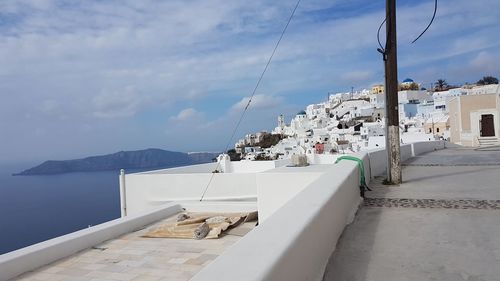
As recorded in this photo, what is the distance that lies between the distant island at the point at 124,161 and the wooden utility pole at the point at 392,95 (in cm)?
6333

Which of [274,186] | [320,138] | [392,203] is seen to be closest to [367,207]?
[392,203]

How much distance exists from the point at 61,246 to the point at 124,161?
97717 millimetres

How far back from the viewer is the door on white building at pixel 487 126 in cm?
3147

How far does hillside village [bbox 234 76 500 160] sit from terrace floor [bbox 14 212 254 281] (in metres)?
6.50

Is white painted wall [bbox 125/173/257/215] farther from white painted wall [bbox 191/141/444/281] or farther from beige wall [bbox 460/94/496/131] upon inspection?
beige wall [bbox 460/94/496/131]

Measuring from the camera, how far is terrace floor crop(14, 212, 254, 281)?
6570 mm

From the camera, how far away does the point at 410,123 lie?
177 feet

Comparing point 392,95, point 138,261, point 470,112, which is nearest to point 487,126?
point 470,112

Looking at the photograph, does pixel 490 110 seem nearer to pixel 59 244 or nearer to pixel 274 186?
A: pixel 274 186

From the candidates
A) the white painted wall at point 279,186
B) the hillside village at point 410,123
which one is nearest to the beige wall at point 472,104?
the hillside village at point 410,123

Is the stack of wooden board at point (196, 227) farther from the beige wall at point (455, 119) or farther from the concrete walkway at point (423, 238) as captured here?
the beige wall at point (455, 119)

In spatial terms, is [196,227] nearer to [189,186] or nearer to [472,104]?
[189,186]

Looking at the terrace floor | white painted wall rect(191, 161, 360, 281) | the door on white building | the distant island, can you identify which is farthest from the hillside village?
the distant island

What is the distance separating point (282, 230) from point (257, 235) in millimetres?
202
